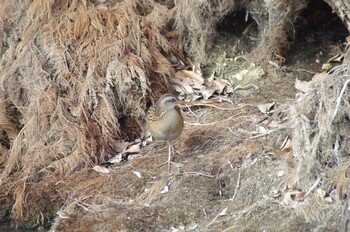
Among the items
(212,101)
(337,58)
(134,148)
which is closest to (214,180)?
(134,148)

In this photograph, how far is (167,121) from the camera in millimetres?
6766

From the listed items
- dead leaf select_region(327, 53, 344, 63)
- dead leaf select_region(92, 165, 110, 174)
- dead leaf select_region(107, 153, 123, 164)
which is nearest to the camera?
dead leaf select_region(92, 165, 110, 174)

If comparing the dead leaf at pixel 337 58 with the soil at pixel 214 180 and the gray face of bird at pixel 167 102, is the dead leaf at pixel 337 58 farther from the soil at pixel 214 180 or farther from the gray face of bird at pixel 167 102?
the gray face of bird at pixel 167 102

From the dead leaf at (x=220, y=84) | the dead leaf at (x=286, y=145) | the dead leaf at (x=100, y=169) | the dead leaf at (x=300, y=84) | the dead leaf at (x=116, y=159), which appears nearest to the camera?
the dead leaf at (x=286, y=145)

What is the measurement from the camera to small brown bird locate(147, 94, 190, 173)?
6.79 metres

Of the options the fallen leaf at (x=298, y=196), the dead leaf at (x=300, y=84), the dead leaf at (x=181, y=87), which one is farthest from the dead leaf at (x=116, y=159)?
the fallen leaf at (x=298, y=196)

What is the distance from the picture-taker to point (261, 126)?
6898 millimetres

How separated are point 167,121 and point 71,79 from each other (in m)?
1.35

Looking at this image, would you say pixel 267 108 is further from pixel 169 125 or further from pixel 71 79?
pixel 71 79

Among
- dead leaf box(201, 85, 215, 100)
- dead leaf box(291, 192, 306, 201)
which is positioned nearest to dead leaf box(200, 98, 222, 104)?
dead leaf box(201, 85, 215, 100)

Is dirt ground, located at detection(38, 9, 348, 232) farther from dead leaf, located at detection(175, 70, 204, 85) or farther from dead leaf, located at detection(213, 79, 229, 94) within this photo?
dead leaf, located at detection(175, 70, 204, 85)

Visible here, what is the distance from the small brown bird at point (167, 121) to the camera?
22.3ft

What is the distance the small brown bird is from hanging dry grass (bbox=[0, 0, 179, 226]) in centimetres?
59

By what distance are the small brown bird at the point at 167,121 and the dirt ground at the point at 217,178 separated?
0.73 ft
